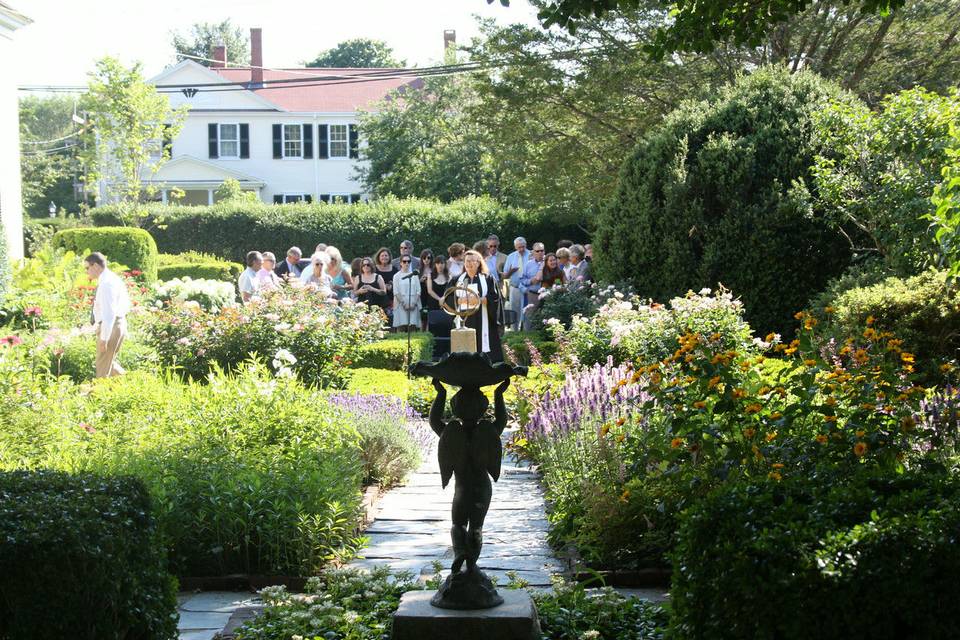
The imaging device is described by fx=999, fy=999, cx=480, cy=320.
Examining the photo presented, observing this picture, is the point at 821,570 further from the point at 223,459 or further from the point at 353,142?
the point at 353,142

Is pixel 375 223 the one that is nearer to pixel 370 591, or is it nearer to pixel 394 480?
pixel 394 480

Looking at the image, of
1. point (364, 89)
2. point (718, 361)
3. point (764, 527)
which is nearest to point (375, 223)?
point (364, 89)

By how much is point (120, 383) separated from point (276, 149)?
39279 mm

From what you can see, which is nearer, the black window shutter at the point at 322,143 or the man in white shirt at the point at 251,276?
the man in white shirt at the point at 251,276

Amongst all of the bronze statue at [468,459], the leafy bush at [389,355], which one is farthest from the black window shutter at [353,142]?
the bronze statue at [468,459]

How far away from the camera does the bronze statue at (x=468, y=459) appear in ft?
12.9

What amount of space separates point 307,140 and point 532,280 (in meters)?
32.2

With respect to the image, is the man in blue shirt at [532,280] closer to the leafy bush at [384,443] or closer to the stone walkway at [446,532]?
the leafy bush at [384,443]

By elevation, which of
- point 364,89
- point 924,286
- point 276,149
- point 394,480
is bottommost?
point 394,480

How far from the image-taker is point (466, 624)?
385cm

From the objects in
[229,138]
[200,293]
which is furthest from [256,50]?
[200,293]

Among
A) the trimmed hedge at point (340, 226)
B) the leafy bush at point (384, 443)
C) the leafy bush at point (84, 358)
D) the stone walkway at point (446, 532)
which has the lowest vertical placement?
the stone walkway at point (446, 532)

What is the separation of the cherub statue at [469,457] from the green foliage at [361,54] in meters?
66.5

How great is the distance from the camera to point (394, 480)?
7.62 m
